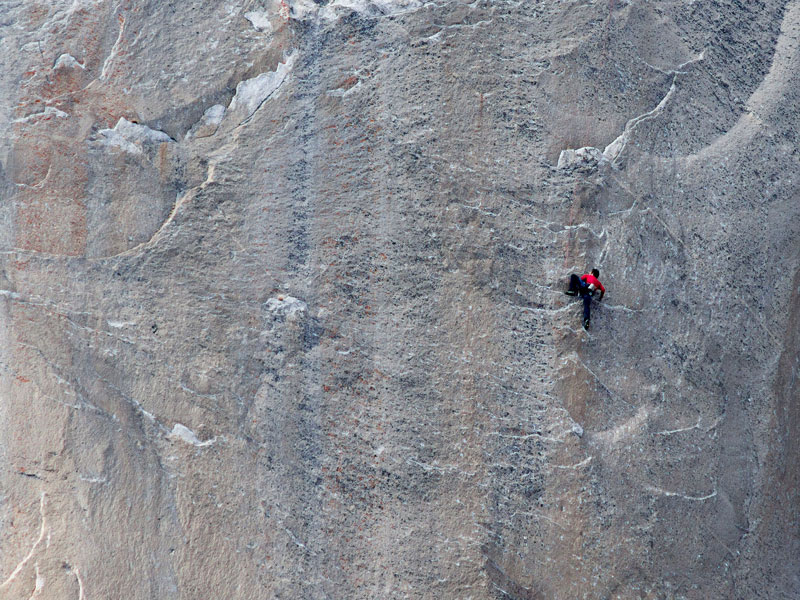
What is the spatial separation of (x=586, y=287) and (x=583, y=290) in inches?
1.7

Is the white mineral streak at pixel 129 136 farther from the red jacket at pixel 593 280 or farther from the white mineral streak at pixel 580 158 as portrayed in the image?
the red jacket at pixel 593 280

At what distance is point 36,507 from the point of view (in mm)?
6875

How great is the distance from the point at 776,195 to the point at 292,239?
578 centimetres

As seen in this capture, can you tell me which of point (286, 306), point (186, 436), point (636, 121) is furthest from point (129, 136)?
point (636, 121)

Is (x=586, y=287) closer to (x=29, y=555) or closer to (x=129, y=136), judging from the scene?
(x=129, y=136)

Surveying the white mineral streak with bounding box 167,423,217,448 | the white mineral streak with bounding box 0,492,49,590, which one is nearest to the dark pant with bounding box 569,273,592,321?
the white mineral streak with bounding box 167,423,217,448

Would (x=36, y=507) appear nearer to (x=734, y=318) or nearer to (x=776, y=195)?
(x=734, y=318)

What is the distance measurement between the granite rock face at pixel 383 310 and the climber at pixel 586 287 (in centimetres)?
15

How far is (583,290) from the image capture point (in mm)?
6453

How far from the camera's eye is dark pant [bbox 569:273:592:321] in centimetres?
644

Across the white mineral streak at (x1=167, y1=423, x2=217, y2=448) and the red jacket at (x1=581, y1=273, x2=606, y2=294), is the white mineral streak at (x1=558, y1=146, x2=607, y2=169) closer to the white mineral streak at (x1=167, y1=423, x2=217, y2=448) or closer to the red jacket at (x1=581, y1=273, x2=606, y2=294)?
the red jacket at (x1=581, y1=273, x2=606, y2=294)

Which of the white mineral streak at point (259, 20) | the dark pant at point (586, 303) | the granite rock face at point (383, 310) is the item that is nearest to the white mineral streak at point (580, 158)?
the granite rock face at point (383, 310)

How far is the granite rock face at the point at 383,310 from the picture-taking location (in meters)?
6.50

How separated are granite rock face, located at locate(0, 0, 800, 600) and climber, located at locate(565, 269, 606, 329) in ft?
0.48
